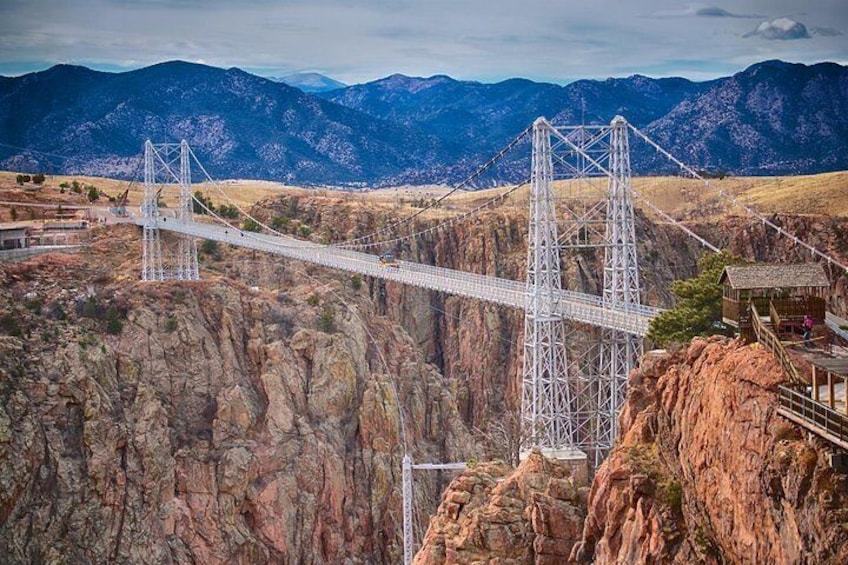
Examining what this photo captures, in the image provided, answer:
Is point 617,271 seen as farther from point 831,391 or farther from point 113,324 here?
point 831,391

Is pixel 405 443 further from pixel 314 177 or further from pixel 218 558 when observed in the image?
pixel 314 177

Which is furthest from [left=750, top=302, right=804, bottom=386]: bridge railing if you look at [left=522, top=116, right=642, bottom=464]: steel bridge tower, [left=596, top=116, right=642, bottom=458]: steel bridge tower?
[left=596, top=116, right=642, bottom=458]: steel bridge tower

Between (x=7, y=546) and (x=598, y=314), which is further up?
(x=598, y=314)

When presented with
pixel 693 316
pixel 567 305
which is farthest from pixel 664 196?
pixel 693 316

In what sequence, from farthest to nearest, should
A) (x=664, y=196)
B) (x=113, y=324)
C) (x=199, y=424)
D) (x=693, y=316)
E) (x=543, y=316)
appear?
(x=664, y=196) → (x=113, y=324) → (x=199, y=424) → (x=543, y=316) → (x=693, y=316)

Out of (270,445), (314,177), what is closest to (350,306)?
(270,445)

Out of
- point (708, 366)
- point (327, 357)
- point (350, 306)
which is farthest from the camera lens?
point (350, 306)

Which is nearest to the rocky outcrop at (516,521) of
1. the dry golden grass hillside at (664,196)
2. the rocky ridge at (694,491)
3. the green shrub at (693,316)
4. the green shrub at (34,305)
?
the rocky ridge at (694,491)

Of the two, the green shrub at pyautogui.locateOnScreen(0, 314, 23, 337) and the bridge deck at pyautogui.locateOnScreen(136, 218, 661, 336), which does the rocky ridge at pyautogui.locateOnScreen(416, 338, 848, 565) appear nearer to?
the bridge deck at pyautogui.locateOnScreen(136, 218, 661, 336)
